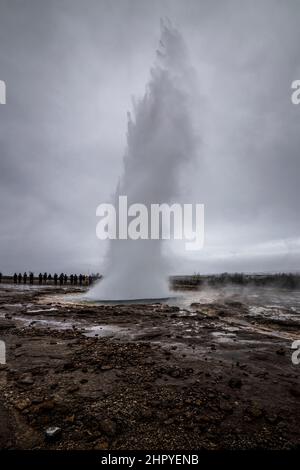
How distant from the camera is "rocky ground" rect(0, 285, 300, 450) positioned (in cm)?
372

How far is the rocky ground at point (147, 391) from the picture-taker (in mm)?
3717

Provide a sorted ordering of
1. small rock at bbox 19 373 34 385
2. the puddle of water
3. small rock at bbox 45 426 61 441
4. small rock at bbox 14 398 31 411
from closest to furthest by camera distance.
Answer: small rock at bbox 45 426 61 441 → small rock at bbox 14 398 31 411 → small rock at bbox 19 373 34 385 → the puddle of water

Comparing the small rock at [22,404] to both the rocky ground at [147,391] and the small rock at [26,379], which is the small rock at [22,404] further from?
the small rock at [26,379]

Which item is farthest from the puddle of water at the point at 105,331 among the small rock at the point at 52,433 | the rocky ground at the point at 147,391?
the small rock at the point at 52,433

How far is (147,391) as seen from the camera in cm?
516

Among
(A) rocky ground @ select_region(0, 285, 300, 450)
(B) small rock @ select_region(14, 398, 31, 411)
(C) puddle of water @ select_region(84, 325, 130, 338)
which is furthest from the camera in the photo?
(C) puddle of water @ select_region(84, 325, 130, 338)

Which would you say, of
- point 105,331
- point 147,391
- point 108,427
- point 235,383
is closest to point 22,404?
point 108,427

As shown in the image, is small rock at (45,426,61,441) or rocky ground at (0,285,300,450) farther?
rocky ground at (0,285,300,450)

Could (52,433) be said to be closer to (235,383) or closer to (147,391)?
(147,391)

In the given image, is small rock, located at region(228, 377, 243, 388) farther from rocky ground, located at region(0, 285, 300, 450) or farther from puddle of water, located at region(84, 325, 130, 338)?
puddle of water, located at region(84, 325, 130, 338)

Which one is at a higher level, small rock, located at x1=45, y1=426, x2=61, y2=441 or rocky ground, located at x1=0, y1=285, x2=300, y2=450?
small rock, located at x1=45, y1=426, x2=61, y2=441

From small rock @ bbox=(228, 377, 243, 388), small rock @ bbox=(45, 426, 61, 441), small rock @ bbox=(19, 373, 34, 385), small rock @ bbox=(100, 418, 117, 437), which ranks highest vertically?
small rock @ bbox=(45, 426, 61, 441)

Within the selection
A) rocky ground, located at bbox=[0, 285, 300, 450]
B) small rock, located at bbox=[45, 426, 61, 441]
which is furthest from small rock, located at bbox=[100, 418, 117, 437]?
small rock, located at bbox=[45, 426, 61, 441]
